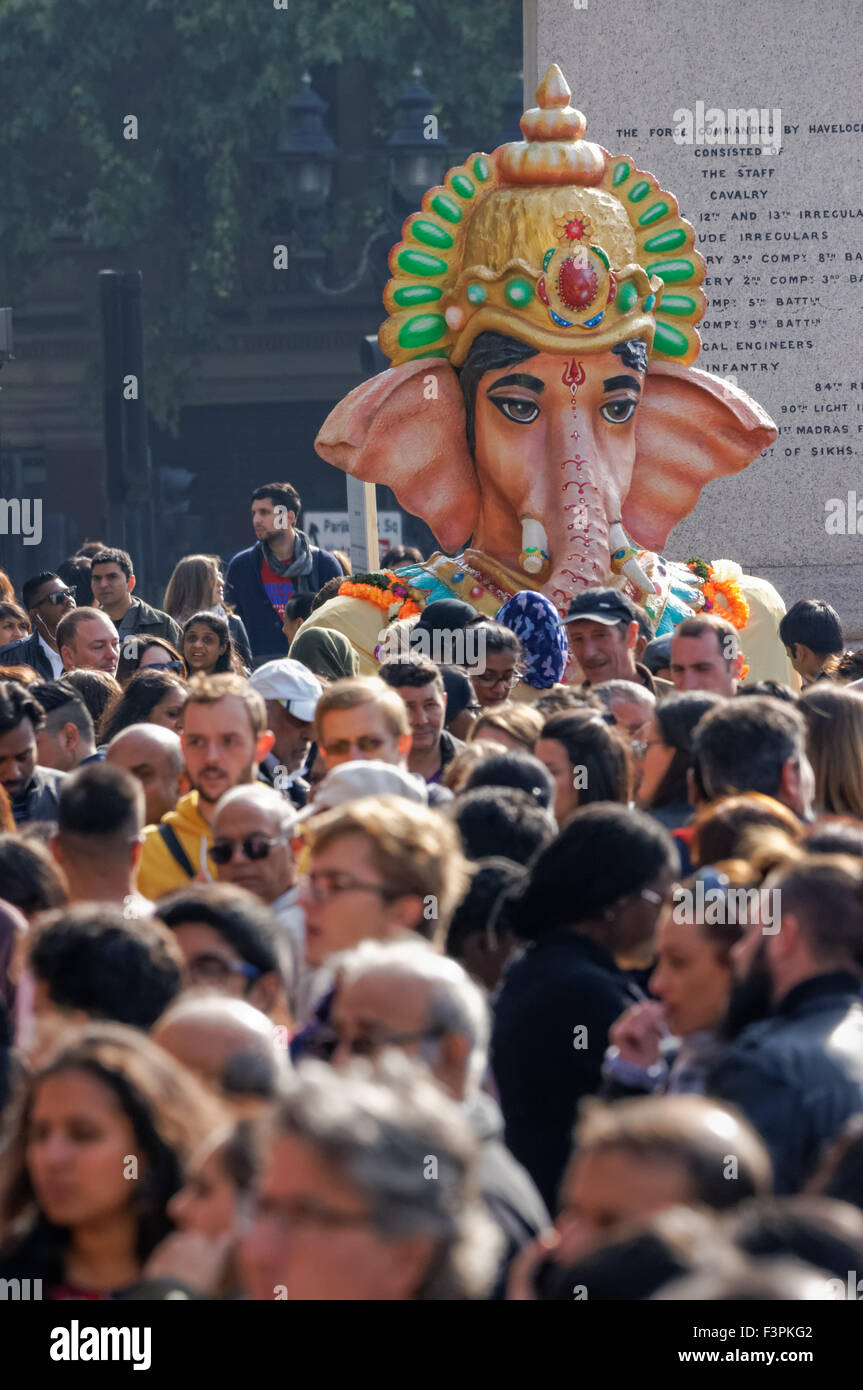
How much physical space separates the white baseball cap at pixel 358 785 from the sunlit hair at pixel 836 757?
94cm

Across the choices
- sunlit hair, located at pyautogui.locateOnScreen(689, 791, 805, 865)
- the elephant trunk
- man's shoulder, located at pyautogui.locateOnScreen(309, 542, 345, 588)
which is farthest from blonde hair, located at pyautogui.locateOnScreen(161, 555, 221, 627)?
sunlit hair, located at pyautogui.locateOnScreen(689, 791, 805, 865)

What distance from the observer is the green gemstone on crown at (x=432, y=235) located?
30.5 feet

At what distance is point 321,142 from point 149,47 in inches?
109

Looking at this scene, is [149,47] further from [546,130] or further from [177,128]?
[546,130]

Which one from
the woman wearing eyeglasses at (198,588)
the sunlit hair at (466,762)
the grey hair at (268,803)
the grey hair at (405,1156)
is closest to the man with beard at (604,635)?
the sunlit hair at (466,762)

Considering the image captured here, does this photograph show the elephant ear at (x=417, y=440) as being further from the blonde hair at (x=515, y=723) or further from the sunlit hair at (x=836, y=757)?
the sunlit hair at (x=836, y=757)

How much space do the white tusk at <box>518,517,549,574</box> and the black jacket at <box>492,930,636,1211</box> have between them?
17.0ft

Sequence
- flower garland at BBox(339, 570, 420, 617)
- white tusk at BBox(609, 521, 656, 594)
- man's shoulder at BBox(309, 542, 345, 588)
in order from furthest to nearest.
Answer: man's shoulder at BBox(309, 542, 345, 588) < white tusk at BBox(609, 521, 656, 594) < flower garland at BBox(339, 570, 420, 617)

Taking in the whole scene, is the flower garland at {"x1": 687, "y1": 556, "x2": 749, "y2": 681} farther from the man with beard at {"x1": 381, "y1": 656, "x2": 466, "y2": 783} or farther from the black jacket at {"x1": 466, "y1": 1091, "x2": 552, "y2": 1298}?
the black jacket at {"x1": 466, "y1": 1091, "x2": 552, "y2": 1298}

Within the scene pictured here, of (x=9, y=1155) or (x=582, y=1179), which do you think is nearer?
(x=582, y=1179)

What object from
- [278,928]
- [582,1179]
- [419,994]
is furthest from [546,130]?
[582,1179]

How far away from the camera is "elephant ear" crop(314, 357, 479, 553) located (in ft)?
30.9

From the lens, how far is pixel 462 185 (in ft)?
30.6
